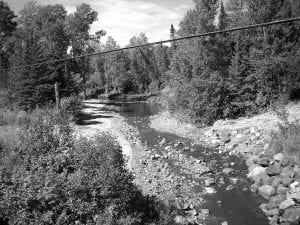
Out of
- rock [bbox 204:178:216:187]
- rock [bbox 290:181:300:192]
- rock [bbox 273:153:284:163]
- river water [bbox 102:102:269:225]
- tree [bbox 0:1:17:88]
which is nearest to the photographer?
river water [bbox 102:102:269:225]

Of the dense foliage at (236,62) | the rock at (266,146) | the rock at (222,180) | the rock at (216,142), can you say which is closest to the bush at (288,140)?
the rock at (266,146)

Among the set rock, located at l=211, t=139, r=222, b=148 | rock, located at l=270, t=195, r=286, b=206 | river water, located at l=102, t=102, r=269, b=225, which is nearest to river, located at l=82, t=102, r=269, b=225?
river water, located at l=102, t=102, r=269, b=225

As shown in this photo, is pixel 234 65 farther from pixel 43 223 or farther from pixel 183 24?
pixel 43 223

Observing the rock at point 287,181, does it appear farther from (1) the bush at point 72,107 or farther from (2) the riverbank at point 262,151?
(1) the bush at point 72,107

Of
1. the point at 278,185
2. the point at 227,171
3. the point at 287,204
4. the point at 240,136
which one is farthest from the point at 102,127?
the point at 287,204

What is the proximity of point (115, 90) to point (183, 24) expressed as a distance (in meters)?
40.1

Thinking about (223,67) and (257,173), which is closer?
(257,173)

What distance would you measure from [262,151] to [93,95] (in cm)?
4944

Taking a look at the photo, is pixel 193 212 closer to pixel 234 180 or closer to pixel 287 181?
pixel 234 180

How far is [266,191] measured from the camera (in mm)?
14859

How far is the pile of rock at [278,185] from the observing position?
41.4ft

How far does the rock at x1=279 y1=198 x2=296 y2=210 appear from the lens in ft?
42.7

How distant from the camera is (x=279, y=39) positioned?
25391 mm

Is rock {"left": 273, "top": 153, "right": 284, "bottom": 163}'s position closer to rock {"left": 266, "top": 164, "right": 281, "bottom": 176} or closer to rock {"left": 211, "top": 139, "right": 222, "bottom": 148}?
rock {"left": 266, "top": 164, "right": 281, "bottom": 176}
